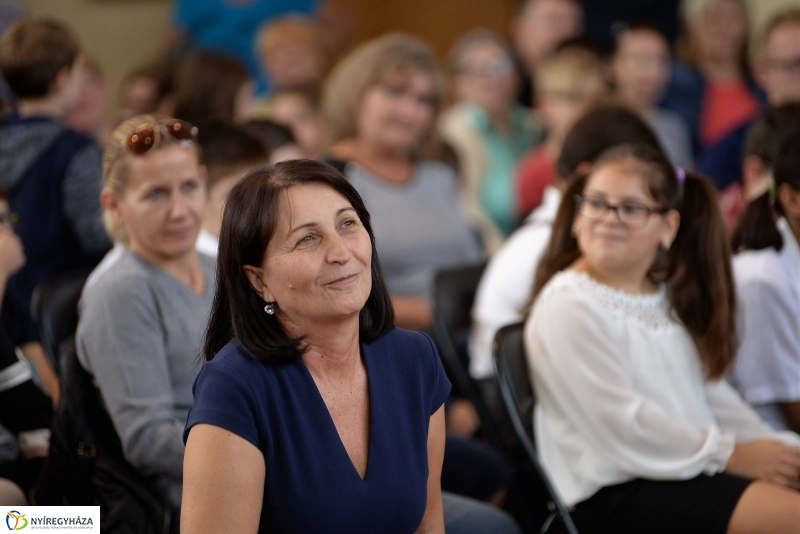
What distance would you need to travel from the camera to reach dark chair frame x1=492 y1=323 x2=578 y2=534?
212 cm

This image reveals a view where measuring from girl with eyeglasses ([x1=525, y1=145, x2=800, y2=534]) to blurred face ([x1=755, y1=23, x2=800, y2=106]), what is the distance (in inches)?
74.9

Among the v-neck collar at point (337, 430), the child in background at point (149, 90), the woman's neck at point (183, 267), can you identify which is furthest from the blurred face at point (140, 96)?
the v-neck collar at point (337, 430)

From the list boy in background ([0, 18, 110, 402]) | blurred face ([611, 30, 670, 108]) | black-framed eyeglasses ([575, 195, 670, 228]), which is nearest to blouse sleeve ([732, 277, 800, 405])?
black-framed eyeglasses ([575, 195, 670, 228])

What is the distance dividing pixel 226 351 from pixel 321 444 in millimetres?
217

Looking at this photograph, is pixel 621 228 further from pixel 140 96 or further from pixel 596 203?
pixel 140 96

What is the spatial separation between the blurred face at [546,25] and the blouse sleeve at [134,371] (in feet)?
12.8

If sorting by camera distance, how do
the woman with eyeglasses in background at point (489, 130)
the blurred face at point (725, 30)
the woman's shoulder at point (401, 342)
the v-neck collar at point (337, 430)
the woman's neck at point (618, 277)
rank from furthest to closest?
1. the blurred face at point (725, 30)
2. the woman with eyeglasses in background at point (489, 130)
3. the woman's neck at point (618, 277)
4. the woman's shoulder at point (401, 342)
5. the v-neck collar at point (337, 430)

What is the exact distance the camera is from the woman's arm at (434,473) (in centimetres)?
172

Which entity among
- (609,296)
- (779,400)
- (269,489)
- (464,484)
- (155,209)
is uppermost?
(155,209)

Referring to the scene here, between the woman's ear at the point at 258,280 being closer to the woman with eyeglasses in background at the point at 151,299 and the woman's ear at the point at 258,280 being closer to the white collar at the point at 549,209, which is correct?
the woman with eyeglasses in background at the point at 151,299

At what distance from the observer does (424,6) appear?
7.01 m

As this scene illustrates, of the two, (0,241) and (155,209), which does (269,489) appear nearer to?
(155,209)

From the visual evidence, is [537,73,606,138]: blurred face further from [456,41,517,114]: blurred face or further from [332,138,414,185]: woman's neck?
[332,138,414,185]: woman's neck

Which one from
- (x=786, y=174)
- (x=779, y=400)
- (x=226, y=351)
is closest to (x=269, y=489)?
(x=226, y=351)
